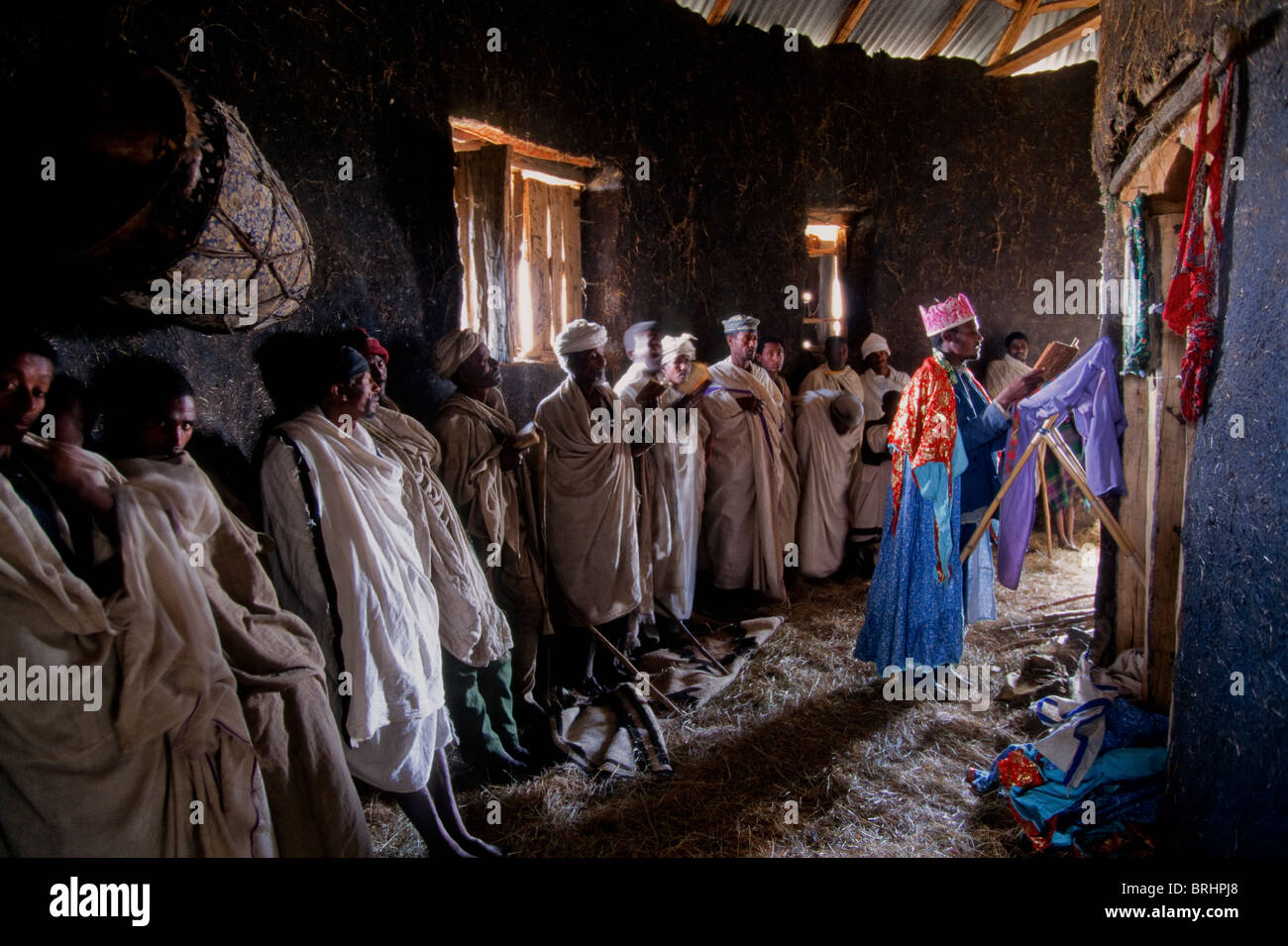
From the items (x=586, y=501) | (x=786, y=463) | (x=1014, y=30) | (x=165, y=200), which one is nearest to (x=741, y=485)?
(x=786, y=463)

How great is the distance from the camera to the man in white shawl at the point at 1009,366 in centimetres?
751

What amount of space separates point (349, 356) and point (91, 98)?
1021 mm

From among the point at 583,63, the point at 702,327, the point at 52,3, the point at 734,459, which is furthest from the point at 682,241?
the point at 52,3

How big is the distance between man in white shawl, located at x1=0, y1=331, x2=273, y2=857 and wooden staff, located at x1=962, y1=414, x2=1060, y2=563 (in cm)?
351

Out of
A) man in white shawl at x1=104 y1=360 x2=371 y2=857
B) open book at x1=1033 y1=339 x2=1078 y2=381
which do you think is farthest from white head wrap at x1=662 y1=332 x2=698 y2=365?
man in white shawl at x1=104 y1=360 x2=371 y2=857

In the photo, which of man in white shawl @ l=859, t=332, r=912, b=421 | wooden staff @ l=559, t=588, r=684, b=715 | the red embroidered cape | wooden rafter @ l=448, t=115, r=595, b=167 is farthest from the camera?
man in white shawl @ l=859, t=332, r=912, b=421

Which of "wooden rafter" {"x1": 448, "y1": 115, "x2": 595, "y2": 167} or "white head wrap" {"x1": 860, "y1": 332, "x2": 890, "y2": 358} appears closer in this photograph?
"wooden rafter" {"x1": 448, "y1": 115, "x2": 595, "y2": 167}

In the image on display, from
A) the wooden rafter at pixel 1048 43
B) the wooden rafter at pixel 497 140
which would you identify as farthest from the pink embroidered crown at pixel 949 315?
the wooden rafter at pixel 1048 43

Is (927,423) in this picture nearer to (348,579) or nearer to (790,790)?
(790,790)

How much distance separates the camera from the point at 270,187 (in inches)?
88.4

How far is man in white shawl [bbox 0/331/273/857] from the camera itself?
1.54 meters

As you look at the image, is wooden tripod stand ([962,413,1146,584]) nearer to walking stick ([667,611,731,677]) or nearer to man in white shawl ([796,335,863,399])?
walking stick ([667,611,731,677])

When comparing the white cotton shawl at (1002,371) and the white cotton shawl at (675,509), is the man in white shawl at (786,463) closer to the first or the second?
the white cotton shawl at (675,509)

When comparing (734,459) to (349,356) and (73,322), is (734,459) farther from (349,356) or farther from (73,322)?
(73,322)
